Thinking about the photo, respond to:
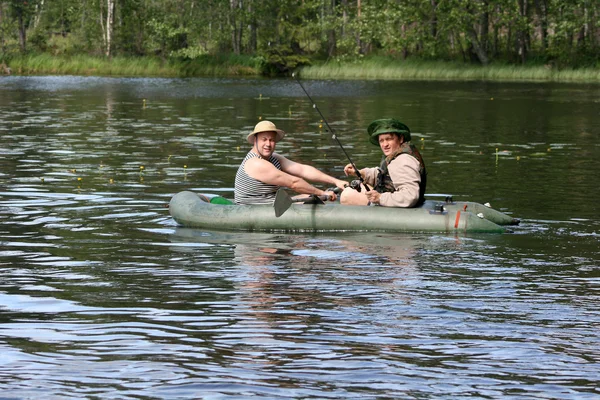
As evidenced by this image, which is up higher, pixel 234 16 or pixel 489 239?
pixel 234 16

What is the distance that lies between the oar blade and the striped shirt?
1.52 feet

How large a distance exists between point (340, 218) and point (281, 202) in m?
0.65

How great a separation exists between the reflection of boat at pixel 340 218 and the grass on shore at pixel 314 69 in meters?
36.7

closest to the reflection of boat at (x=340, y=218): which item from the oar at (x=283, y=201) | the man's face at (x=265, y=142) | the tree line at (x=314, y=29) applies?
the oar at (x=283, y=201)

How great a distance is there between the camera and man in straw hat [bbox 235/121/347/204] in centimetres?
1209

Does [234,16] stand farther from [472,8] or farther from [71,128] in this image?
[71,128]

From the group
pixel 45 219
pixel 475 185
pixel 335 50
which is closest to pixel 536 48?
pixel 335 50

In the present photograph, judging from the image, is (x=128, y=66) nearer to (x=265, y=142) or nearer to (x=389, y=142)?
(x=265, y=142)

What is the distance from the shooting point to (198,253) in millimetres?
10766

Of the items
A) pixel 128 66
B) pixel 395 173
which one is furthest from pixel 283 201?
pixel 128 66

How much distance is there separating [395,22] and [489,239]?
139 ft

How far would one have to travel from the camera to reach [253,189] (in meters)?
12.3

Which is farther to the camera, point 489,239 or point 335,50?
point 335,50

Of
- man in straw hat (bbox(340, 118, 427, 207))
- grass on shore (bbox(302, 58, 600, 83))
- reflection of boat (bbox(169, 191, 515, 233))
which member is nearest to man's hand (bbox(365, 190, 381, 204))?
man in straw hat (bbox(340, 118, 427, 207))
